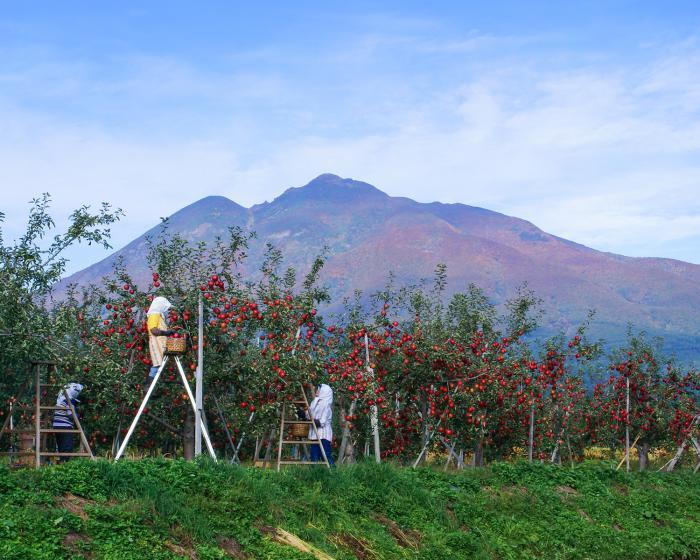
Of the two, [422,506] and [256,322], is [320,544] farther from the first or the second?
[256,322]

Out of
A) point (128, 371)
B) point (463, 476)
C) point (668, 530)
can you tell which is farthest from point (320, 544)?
point (668, 530)

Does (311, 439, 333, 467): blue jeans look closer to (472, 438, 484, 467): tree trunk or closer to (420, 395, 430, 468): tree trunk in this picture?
(420, 395, 430, 468): tree trunk

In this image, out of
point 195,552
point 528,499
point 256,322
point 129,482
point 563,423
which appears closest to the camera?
point 195,552

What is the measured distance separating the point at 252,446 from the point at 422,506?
7556mm

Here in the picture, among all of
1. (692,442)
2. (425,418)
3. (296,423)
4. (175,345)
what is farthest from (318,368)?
(692,442)

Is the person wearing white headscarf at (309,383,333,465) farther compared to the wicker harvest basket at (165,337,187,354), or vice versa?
the person wearing white headscarf at (309,383,333,465)

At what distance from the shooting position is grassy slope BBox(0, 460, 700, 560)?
10102mm

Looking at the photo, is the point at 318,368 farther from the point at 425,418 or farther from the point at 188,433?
the point at 425,418

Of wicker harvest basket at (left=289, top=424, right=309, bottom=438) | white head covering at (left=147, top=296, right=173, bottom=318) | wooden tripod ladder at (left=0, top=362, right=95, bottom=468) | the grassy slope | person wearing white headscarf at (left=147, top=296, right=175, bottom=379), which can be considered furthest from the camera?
wicker harvest basket at (left=289, top=424, right=309, bottom=438)

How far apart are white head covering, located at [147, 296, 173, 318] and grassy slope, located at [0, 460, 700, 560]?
3.61m

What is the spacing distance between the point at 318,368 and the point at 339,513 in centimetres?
439

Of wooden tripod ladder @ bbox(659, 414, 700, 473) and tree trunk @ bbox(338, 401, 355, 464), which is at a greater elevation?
tree trunk @ bbox(338, 401, 355, 464)

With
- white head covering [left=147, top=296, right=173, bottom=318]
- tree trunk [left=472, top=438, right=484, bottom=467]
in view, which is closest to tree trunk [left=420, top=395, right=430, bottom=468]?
tree trunk [left=472, top=438, right=484, bottom=467]

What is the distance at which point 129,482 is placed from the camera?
11320 mm
